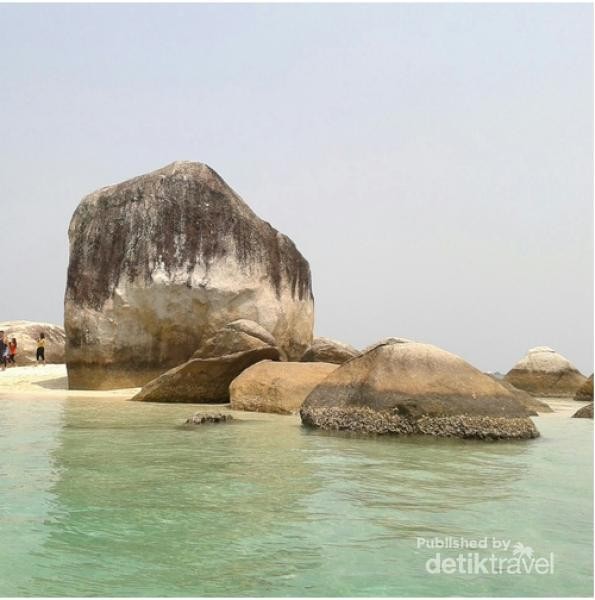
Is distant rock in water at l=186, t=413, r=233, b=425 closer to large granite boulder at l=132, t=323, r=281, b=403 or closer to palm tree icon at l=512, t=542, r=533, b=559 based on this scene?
large granite boulder at l=132, t=323, r=281, b=403

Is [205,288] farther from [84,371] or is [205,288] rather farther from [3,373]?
[3,373]

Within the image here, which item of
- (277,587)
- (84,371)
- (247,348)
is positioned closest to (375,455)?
(277,587)

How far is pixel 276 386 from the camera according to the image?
9.73 metres

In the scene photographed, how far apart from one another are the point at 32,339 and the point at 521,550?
24.7m

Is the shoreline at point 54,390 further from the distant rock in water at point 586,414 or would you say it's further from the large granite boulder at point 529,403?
the distant rock in water at point 586,414

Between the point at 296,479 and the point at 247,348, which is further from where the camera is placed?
the point at 247,348

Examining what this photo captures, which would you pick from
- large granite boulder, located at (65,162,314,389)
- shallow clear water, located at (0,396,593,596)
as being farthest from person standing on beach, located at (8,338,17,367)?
shallow clear water, located at (0,396,593,596)

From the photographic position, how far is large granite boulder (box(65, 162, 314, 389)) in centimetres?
1409

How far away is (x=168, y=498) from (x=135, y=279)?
10.6 meters

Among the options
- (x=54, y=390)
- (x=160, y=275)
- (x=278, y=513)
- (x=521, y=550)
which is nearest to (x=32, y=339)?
(x=54, y=390)

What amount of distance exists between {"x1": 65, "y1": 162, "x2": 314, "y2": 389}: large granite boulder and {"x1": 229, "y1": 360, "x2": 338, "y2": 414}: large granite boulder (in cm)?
398

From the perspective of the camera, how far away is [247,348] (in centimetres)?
1231

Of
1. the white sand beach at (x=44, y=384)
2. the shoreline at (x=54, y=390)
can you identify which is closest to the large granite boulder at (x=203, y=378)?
the shoreline at (x=54, y=390)

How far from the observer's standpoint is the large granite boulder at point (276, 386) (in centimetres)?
951
